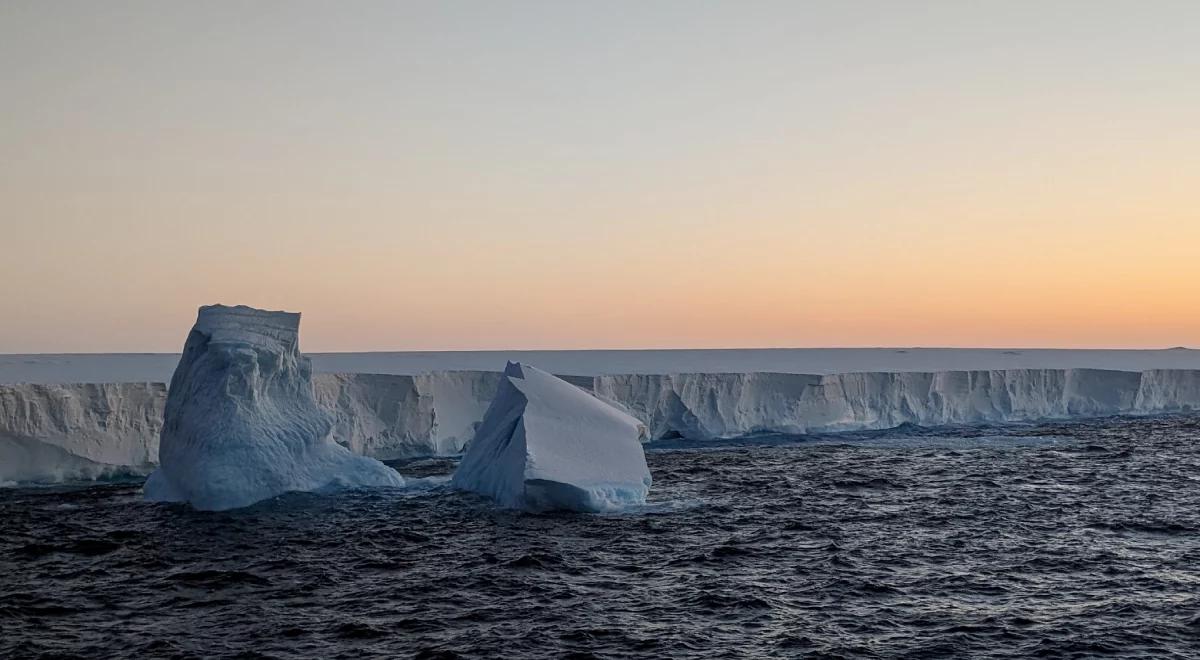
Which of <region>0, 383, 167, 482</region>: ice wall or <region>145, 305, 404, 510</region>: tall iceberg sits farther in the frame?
<region>0, 383, 167, 482</region>: ice wall

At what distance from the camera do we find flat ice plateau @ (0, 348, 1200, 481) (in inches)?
802

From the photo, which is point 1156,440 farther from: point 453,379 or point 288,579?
point 288,579

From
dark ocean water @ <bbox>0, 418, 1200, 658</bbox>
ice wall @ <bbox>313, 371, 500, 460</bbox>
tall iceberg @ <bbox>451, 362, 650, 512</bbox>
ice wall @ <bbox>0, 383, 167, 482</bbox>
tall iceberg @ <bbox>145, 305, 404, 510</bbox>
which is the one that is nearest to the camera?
dark ocean water @ <bbox>0, 418, 1200, 658</bbox>

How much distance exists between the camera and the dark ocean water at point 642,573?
9.62m

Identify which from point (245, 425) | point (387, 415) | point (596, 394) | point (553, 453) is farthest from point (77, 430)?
point (596, 394)

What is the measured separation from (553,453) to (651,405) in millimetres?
12805

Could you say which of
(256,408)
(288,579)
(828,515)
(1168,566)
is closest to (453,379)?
(256,408)

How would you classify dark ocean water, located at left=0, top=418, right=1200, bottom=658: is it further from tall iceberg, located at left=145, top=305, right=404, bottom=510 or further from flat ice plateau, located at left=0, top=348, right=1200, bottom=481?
flat ice plateau, located at left=0, top=348, right=1200, bottom=481

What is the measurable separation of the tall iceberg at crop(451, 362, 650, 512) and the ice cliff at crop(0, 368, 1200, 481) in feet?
9.98

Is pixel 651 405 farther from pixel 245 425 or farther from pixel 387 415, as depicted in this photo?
pixel 245 425

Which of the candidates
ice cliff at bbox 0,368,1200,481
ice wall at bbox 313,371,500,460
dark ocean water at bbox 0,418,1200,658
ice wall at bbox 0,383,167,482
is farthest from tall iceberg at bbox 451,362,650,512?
ice wall at bbox 0,383,167,482

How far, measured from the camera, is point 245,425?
17.7m

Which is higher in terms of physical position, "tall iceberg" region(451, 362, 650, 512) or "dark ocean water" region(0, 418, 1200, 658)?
"tall iceberg" region(451, 362, 650, 512)

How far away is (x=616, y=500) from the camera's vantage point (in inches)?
655
